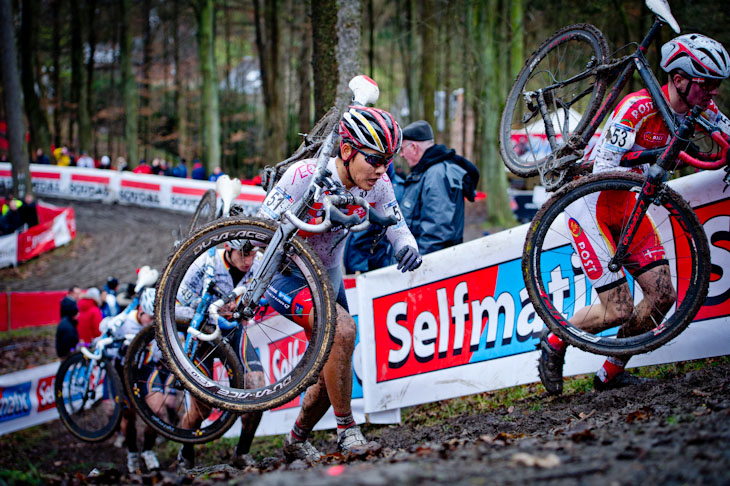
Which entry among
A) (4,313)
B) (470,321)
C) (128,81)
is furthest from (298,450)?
(128,81)

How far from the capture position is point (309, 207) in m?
4.60

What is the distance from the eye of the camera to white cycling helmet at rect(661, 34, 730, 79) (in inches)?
178

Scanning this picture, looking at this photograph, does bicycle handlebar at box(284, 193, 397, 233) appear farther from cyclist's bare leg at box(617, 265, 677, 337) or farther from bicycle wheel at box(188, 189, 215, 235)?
bicycle wheel at box(188, 189, 215, 235)

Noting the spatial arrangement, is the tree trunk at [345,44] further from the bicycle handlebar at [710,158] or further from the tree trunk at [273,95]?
the tree trunk at [273,95]

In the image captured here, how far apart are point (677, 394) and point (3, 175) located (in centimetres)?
3253

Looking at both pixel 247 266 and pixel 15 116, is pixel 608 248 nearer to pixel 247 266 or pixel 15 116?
pixel 247 266

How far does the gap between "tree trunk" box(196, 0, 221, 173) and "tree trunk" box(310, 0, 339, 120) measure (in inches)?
781

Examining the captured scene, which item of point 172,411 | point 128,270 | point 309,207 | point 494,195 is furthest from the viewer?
point 494,195

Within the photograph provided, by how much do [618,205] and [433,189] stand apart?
2368 mm

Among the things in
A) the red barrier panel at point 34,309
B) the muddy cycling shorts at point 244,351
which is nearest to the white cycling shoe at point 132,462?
the muddy cycling shorts at point 244,351

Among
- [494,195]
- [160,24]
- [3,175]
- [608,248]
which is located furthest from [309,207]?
[160,24]

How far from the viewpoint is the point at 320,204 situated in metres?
4.66

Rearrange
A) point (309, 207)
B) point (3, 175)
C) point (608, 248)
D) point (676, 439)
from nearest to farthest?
1. point (676, 439)
2. point (309, 207)
3. point (608, 248)
4. point (3, 175)

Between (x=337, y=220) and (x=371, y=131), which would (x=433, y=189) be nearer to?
(x=371, y=131)
